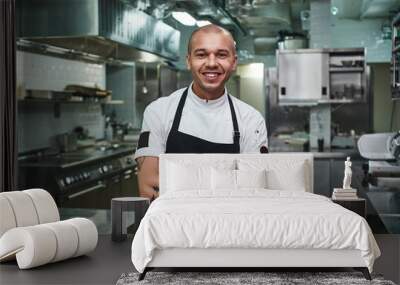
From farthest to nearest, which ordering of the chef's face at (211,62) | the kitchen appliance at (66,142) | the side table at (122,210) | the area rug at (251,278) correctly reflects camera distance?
the kitchen appliance at (66,142) < the chef's face at (211,62) < the side table at (122,210) < the area rug at (251,278)

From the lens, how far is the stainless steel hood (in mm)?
7398

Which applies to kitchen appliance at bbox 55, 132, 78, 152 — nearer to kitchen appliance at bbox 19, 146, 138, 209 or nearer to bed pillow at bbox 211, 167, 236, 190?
kitchen appliance at bbox 19, 146, 138, 209

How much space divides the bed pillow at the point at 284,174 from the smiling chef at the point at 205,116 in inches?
24.3

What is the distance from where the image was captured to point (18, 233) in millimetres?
5418

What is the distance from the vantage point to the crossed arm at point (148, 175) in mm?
7336

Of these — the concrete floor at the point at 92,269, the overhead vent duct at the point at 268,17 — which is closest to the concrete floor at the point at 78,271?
the concrete floor at the point at 92,269

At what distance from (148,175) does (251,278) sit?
252cm

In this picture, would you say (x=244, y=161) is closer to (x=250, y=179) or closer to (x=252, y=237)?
(x=250, y=179)

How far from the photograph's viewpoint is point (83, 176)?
7688 mm

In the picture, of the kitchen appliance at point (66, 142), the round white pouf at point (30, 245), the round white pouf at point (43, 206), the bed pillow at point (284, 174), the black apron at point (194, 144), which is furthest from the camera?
the kitchen appliance at point (66, 142)

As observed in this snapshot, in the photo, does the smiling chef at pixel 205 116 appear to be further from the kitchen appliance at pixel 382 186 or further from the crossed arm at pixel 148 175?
the kitchen appliance at pixel 382 186

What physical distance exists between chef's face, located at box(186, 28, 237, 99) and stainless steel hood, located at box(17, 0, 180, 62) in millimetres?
244

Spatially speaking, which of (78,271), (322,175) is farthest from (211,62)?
(78,271)

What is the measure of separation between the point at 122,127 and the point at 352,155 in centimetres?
242
